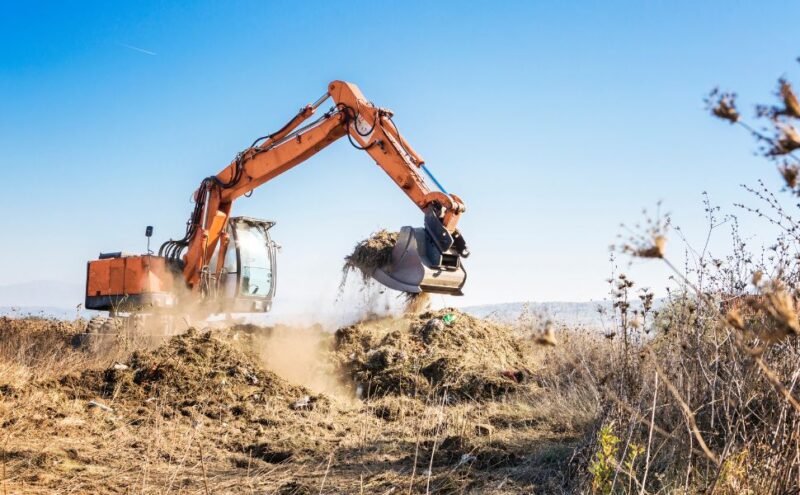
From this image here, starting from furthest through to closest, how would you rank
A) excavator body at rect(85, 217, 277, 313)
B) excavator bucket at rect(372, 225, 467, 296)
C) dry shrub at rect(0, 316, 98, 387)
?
excavator body at rect(85, 217, 277, 313), excavator bucket at rect(372, 225, 467, 296), dry shrub at rect(0, 316, 98, 387)

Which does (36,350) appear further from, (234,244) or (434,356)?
(434,356)

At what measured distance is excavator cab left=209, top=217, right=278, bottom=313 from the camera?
13.1 m

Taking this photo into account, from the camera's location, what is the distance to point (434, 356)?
1056 centimetres

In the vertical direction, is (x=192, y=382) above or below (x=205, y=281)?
below

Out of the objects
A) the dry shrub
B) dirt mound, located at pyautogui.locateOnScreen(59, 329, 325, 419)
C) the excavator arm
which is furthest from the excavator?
dirt mound, located at pyautogui.locateOnScreen(59, 329, 325, 419)

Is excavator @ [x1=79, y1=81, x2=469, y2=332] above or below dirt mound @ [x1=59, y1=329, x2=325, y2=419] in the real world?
above

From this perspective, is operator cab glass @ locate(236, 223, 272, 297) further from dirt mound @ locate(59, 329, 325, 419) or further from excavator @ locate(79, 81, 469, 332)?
dirt mound @ locate(59, 329, 325, 419)

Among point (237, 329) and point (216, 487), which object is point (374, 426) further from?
point (237, 329)

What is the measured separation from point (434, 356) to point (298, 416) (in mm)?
3005

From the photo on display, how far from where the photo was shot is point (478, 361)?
1059 centimetres

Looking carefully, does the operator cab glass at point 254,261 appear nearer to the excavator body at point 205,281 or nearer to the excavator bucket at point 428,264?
the excavator body at point 205,281

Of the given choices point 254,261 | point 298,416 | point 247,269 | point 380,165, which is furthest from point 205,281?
point 298,416

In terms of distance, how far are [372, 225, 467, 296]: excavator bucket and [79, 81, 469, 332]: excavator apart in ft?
0.91

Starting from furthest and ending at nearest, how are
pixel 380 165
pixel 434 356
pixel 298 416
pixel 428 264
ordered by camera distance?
1. pixel 380 165
2. pixel 434 356
3. pixel 428 264
4. pixel 298 416
